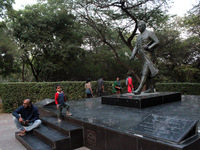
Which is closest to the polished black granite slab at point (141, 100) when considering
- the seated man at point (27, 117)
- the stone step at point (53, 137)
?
the stone step at point (53, 137)

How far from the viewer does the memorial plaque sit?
7.97 feet

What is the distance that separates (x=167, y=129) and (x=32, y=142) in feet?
9.90

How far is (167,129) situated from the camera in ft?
8.62

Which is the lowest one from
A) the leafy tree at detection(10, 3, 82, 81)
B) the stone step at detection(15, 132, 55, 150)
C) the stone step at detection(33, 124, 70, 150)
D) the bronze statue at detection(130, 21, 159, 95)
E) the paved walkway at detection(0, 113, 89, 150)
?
the paved walkway at detection(0, 113, 89, 150)

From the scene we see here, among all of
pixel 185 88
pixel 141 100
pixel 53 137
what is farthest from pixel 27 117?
pixel 185 88

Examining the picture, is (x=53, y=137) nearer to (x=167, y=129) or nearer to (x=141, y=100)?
(x=167, y=129)

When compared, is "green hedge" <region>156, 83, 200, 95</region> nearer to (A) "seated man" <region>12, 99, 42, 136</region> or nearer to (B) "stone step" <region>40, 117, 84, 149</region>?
(B) "stone step" <region>40, 117, 84, 149</region>

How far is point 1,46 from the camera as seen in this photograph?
11.0m

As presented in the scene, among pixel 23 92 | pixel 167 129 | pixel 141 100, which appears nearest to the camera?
pixel 167 129

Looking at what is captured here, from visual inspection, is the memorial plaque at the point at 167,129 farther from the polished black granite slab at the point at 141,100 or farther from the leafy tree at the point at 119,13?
the leafy tree at the point at 119,13

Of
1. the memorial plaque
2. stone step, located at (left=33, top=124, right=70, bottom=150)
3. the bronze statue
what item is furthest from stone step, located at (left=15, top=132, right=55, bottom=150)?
the bronze statue

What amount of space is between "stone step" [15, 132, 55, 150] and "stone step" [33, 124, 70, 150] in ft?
0.26

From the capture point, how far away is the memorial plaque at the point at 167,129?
2.43 m

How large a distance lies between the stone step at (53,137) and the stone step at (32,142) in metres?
0.08
